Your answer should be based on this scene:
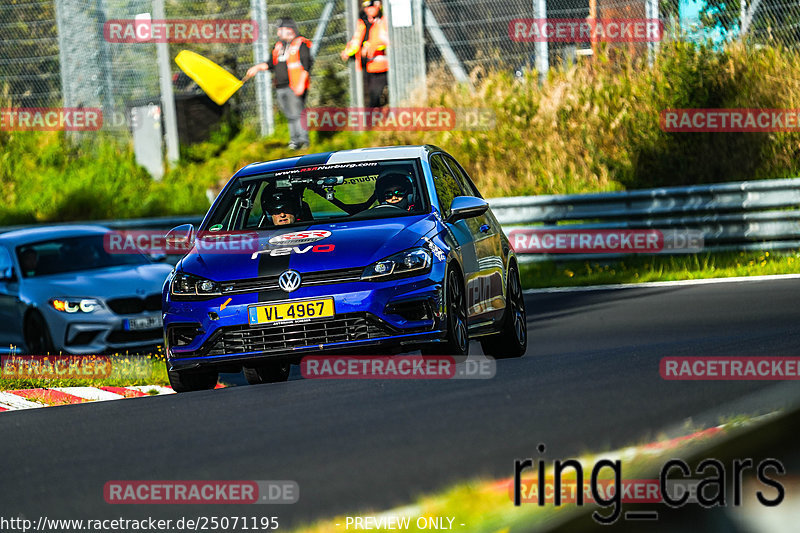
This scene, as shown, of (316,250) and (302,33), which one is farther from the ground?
(302,33)

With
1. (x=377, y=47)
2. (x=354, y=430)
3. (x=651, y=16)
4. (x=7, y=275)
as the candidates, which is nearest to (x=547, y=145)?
(x=651, y=16)

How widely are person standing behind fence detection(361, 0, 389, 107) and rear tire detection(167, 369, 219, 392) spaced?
614 inches

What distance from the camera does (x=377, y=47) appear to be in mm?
24344

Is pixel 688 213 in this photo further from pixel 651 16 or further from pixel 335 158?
pixel 335 158

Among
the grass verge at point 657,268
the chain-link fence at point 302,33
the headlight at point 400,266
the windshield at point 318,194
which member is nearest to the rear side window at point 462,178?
the windshield at point 318,194

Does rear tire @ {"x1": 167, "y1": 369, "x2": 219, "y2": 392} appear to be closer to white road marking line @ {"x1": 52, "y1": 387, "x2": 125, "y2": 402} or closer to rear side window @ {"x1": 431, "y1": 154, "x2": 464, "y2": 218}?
white road marking line @ {"x1": 52, "y1": 387, "x2": 125, "y2": 402}

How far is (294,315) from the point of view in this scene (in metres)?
8.30

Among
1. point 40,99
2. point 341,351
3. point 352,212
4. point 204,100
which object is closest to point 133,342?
point 352,212

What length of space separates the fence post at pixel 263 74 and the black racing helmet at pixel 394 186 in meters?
16.0

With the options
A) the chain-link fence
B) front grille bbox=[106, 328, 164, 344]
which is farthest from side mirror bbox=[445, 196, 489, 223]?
the chain-link fence

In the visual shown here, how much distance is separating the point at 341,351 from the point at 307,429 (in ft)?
5.97

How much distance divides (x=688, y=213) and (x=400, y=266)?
10039 millimetres

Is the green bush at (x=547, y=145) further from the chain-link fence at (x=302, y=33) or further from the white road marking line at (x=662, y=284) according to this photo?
the white road marking line at (x=662, y=284)

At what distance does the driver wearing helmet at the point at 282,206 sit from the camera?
365 inches
